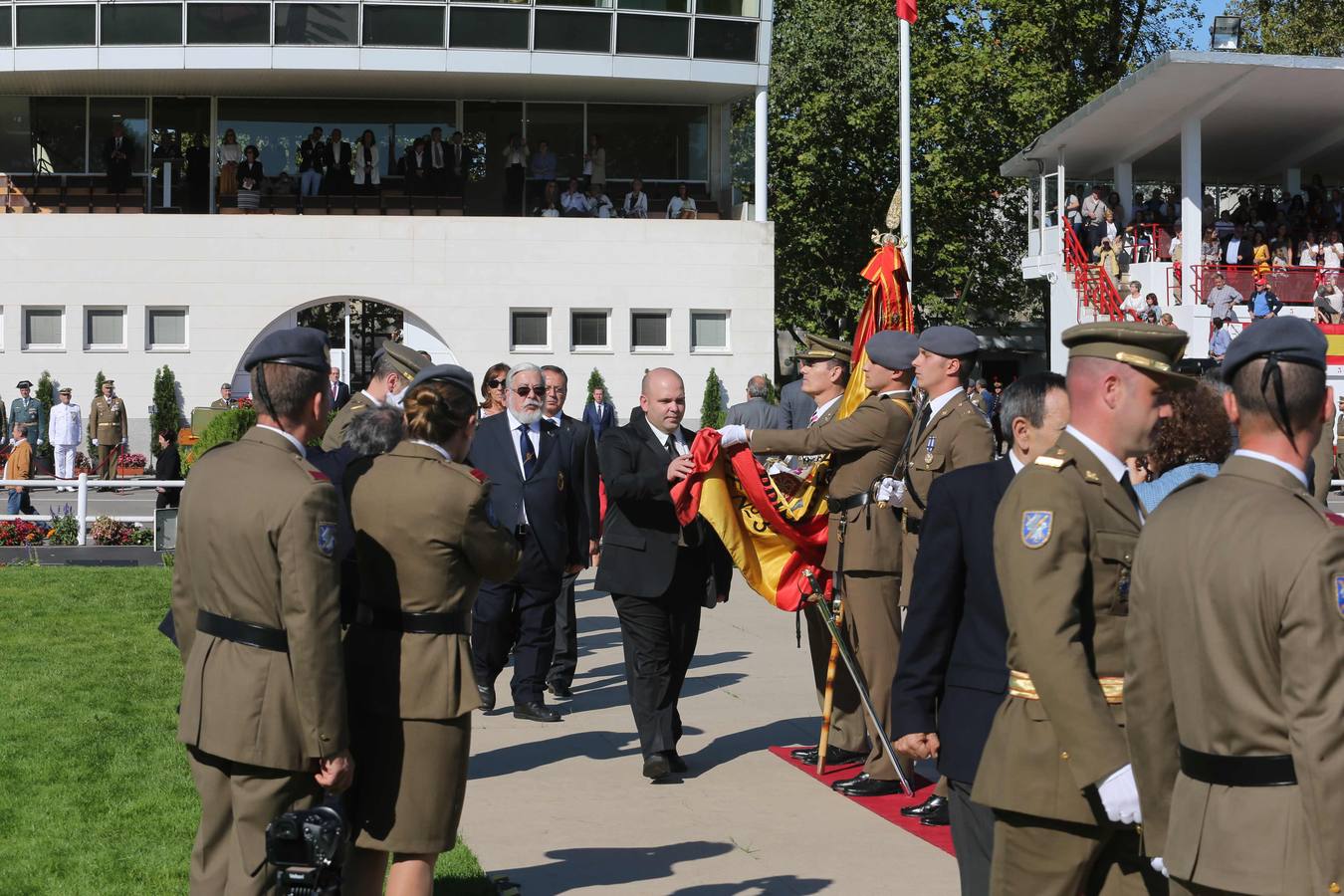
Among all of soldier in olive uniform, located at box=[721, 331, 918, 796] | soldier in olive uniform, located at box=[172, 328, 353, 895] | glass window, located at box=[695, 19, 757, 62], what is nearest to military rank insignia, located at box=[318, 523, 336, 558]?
soldier in olive uniform, located at box=[172, 328, 353, 895]

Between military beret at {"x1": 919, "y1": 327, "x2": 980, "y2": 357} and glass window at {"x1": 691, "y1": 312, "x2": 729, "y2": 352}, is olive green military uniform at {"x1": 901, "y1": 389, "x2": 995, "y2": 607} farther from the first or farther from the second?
glass window at {"x1": 691, "y1": 312, "x2": 729, "y2": 352}

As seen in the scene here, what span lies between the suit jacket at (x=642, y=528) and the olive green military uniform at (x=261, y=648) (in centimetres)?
408

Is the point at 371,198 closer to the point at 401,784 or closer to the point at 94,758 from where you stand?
the point at 94,758

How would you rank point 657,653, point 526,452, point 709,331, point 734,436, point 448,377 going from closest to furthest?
point 448,377 < point 734,436 < point 657,653 < point 526,452 < point 709,331

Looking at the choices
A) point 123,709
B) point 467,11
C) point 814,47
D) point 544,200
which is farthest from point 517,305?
point 123,709

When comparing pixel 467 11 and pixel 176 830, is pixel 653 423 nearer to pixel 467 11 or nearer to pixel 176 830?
pixel 176 830

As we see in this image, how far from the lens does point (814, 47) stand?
46.8 metres

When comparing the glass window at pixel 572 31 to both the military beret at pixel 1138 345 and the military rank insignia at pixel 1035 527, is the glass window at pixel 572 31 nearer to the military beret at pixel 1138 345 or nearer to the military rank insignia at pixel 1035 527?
the military beret at pixel 1138 345

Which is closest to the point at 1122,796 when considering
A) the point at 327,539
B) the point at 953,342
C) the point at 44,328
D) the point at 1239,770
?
the point at 1239,770

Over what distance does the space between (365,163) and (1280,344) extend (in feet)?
116

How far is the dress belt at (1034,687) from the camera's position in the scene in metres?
4.11

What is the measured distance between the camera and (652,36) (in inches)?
1454

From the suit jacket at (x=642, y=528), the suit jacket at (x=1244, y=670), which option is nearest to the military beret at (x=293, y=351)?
the suit jacket at (x=1244, y=670)

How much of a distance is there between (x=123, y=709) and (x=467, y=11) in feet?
92.3
